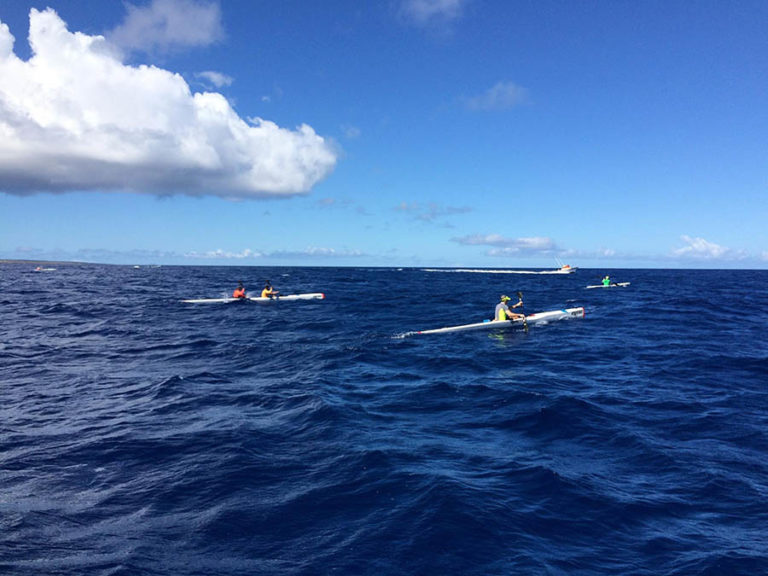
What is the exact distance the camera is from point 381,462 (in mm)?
8320

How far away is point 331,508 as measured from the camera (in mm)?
6801

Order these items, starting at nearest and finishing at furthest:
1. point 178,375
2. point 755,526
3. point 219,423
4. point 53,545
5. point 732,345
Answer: point 53,545 → point 755,526 → point 219,423 → point 178,375 → point 732,345

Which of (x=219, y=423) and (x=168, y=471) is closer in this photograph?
(x=168, y=471)

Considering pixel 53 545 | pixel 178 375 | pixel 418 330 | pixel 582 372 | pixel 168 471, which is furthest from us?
pixel 418 330

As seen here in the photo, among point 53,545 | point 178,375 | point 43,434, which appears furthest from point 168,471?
point 178,375

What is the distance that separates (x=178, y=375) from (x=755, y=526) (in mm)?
14188

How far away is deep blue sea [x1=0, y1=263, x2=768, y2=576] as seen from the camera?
18.9 feet

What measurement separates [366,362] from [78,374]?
31.1 feet

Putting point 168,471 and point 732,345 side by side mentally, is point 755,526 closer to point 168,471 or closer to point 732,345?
point 168,471

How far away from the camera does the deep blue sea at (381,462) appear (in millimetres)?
5758

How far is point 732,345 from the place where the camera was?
800 inches

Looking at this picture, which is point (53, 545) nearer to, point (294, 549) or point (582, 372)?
point (294, 549)

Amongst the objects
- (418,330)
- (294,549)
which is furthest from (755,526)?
(418,330)

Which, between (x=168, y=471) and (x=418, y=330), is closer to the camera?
(x=168, y=471)
